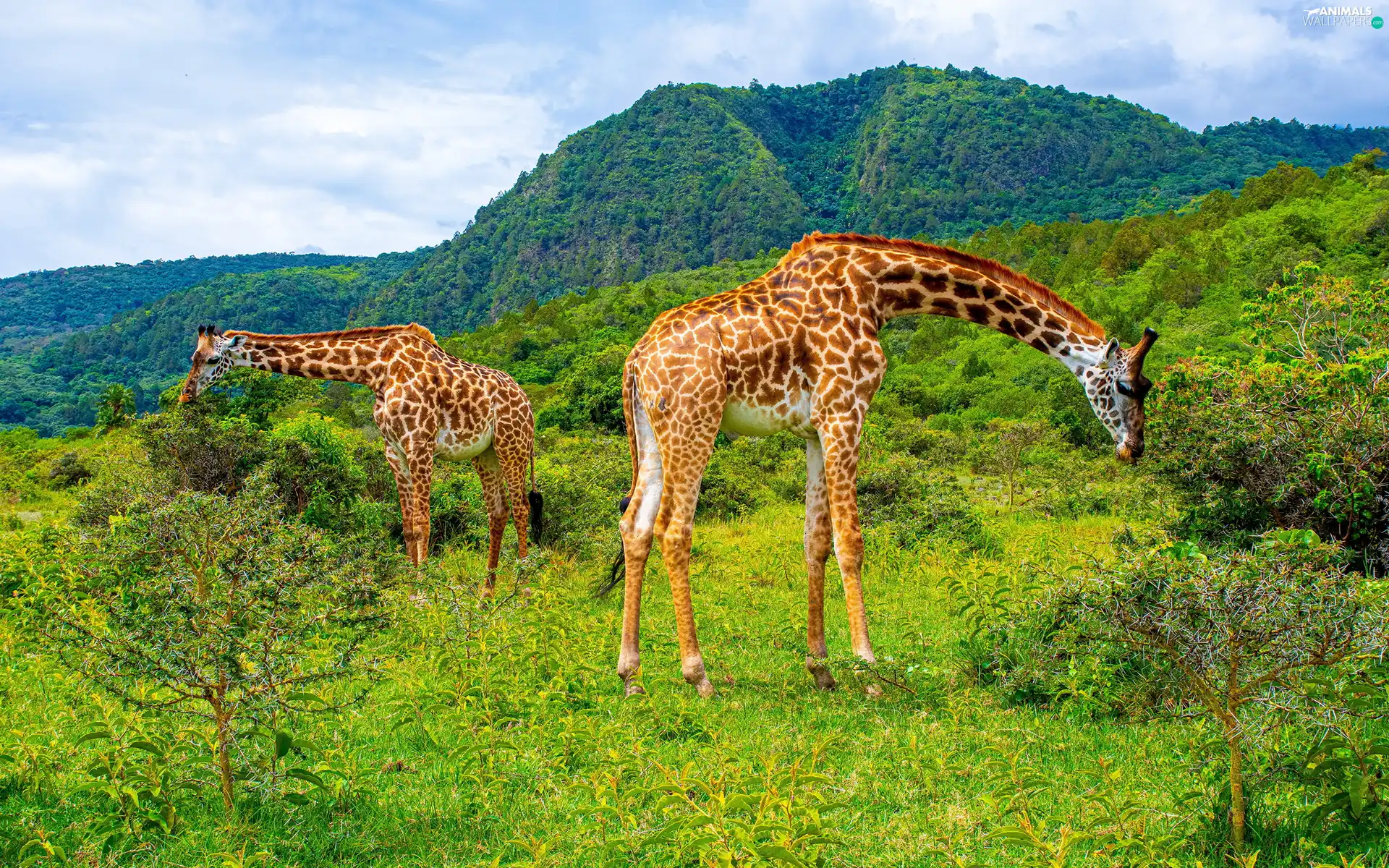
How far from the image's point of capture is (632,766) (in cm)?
443

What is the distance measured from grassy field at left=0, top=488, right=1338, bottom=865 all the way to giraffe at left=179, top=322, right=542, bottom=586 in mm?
2163

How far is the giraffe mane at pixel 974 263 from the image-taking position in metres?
7.22

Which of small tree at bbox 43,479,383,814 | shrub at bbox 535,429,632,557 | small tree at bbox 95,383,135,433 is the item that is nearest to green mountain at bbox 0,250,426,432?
small tree at bbox 95,383,135,433

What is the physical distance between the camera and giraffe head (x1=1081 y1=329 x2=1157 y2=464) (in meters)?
6.95

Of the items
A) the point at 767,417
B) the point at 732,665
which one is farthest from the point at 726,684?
the point at 767,417

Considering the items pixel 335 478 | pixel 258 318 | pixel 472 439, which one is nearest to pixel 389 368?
pixel 472 439

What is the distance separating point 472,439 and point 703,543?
12.4 feet

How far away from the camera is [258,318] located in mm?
100125

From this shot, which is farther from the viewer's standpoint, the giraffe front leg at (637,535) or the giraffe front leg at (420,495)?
the giraffe front leg at (420,495)

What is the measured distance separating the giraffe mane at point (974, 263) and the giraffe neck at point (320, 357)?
188 inches

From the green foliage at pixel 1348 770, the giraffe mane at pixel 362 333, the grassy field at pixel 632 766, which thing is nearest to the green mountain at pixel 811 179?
the giraffe mane at pixel 362 333

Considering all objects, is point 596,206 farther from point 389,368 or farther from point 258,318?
point 389,368

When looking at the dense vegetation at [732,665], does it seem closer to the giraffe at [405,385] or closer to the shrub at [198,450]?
the shrub at [198,450]

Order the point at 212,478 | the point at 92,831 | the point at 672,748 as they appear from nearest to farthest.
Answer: the point at 92,831
the point at 672,748
the point at 212,478
